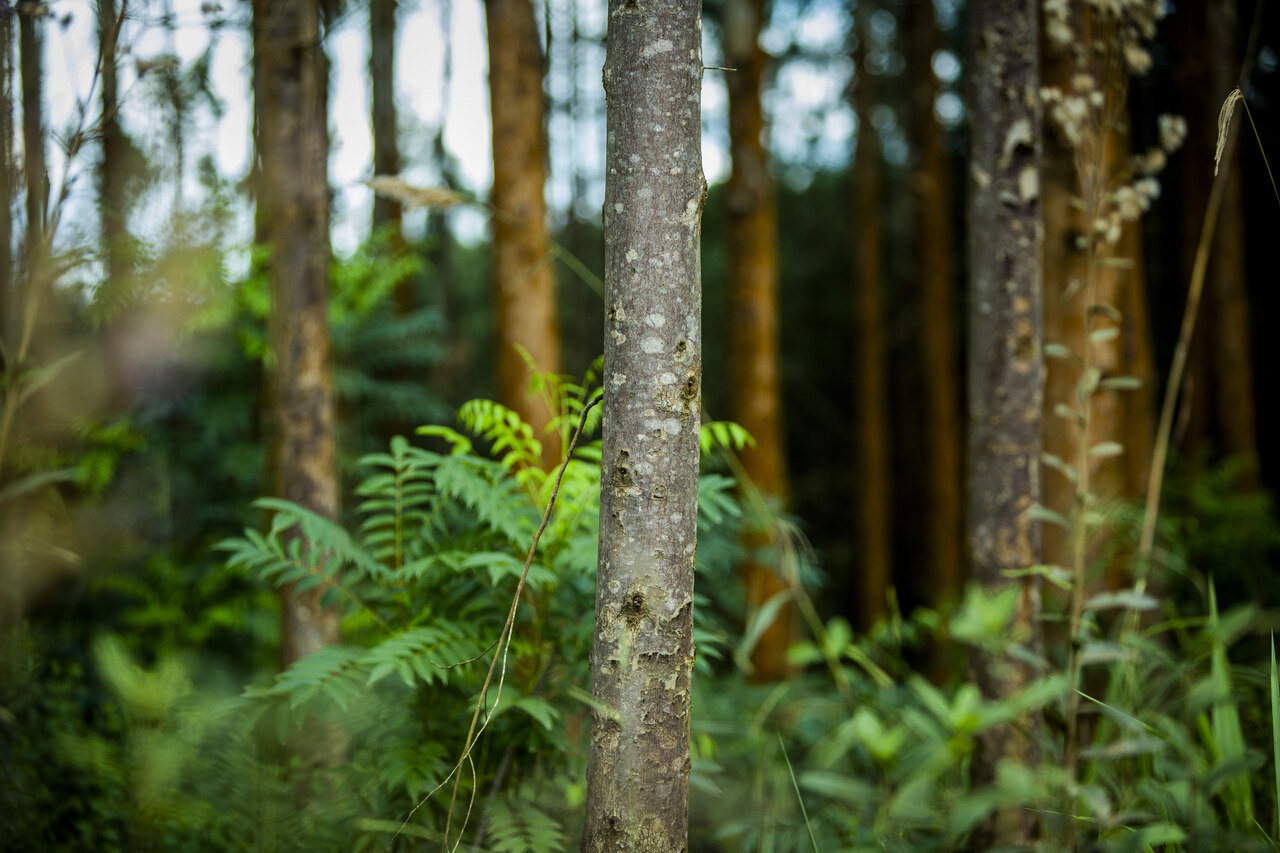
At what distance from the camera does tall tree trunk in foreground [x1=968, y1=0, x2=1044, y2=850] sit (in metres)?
2.38

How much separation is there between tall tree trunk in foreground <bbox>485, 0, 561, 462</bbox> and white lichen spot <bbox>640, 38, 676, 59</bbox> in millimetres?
3368

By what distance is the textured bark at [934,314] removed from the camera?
9.03 meters

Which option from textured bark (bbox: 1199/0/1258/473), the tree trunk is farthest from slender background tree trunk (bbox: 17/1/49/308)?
textured bark (bbox: 1199/0/1258/473)

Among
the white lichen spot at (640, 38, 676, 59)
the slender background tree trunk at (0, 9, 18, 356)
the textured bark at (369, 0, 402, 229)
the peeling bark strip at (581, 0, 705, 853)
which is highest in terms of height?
the textured bark at (369, 0, 402, 229)

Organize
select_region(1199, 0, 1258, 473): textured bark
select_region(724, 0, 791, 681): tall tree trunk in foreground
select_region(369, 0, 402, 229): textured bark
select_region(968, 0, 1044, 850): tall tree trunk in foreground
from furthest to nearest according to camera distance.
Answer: select_region(369, 0, 402, 229): textured bark → select_region(1199, 0, 1258, 473): textured bark → select_region(724, 0, 791, 681): tall tree trunk in foreground → select_region(968, 0, 1044, 850): tall tree trunk in foreground

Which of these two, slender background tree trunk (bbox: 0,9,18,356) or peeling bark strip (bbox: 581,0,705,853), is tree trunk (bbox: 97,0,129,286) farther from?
peeling bark strip (bbox: 581,0,705,853)

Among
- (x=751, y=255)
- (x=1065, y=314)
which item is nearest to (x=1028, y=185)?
(x=1065, y=314)

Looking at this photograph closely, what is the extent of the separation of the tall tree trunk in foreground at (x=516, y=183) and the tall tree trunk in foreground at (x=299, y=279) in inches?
56.9

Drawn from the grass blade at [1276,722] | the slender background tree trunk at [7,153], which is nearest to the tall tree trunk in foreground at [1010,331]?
the grass blade at [1276,722]

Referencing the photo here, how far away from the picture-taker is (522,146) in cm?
482

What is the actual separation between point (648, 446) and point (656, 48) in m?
0.80

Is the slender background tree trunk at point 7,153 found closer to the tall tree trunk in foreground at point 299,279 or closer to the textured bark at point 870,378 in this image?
the tall tree trunk in foreground at point 299,279

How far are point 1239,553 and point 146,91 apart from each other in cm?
861

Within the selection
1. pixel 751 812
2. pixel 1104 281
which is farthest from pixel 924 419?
pixel 751 812
